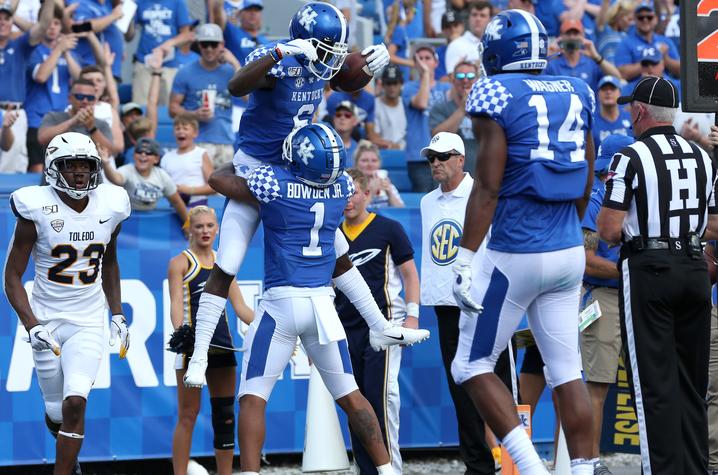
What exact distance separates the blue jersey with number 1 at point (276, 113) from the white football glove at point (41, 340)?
1482 mm

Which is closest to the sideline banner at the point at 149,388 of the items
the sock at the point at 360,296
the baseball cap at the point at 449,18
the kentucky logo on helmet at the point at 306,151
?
the sock at the point at 360,296

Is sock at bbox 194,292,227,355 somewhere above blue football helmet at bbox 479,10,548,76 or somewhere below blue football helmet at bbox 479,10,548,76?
below

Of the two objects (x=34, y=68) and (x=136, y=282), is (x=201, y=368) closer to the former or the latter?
(x=136, y=282)

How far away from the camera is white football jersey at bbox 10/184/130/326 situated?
6852 millimetres

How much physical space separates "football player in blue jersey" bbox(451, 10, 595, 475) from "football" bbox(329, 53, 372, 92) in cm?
116

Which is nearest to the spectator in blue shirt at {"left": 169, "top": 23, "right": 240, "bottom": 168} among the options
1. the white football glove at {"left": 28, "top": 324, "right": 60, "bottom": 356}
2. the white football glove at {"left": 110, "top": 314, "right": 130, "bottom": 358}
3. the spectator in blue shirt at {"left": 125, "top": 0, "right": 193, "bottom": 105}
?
the spectator in blue shirt at {"left": 125, "top": 0, "right": 193, "bottom": 105}

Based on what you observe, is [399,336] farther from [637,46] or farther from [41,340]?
[637,46]

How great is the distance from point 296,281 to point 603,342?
2.41 m

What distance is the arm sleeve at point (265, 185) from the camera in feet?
20.5

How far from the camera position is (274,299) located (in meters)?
6.31

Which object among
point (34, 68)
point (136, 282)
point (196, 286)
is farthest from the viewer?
point (34, 68)

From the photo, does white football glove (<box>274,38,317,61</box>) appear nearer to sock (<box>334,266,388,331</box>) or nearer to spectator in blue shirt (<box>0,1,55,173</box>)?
sock (<box>334,266,388,331</box>)

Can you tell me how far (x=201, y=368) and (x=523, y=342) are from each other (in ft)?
8.09

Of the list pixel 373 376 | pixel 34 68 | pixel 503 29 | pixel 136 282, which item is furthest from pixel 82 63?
pixel 503 29
